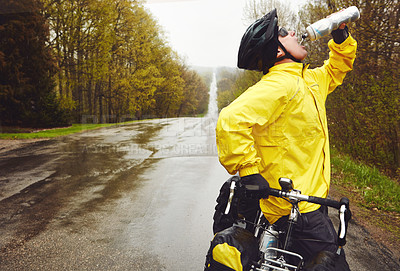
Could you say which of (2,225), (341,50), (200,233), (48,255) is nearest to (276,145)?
(341,50)

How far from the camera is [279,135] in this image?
6.05 ft

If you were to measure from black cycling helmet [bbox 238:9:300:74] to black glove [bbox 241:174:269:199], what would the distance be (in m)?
0.81

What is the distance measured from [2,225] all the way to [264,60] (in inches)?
181

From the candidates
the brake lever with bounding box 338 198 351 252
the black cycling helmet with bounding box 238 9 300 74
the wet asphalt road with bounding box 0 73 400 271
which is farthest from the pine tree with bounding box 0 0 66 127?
the brake lever with bounding box 338 198 351 252

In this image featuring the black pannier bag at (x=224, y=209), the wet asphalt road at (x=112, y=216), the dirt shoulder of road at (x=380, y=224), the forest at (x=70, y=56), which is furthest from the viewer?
the forest at (x=70, y=56)

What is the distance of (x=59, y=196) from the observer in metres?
5.70

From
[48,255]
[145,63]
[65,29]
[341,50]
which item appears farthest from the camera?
[145,63]

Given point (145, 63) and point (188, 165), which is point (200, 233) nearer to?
point (188, 165)

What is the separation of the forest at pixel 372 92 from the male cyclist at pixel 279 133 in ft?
18.8

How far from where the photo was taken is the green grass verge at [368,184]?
546cm

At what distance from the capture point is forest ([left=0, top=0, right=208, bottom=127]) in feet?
54.6

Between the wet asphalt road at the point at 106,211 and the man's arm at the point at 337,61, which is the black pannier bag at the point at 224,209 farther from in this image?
the wet asphalt road at the point at 106,211

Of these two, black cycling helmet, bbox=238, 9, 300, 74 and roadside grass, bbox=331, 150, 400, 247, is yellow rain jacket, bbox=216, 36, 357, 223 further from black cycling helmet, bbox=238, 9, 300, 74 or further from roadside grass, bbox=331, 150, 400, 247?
roadside grass, bbox=331, 150, 400, 247

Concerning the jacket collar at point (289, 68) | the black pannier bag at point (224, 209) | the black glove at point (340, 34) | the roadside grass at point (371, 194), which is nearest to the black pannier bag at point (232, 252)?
the black pannier bag at point (224, 209)
